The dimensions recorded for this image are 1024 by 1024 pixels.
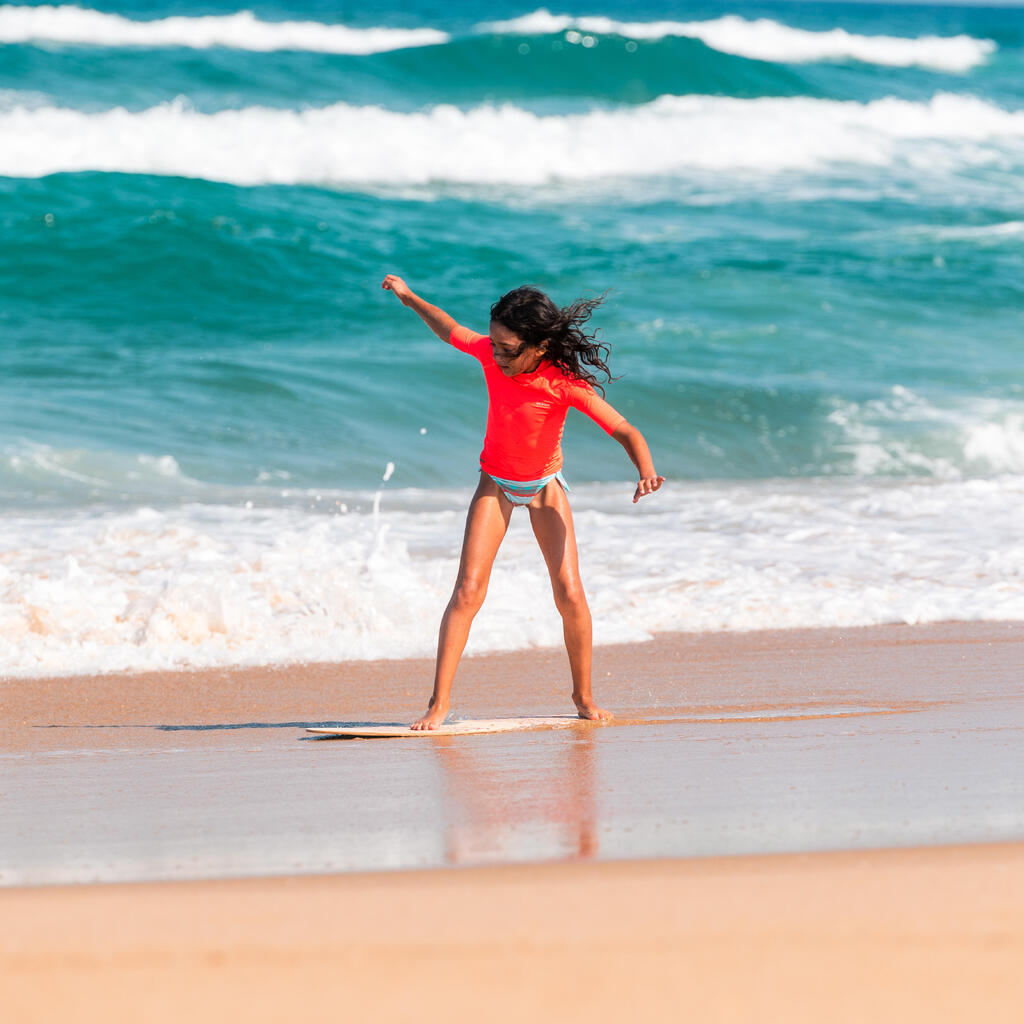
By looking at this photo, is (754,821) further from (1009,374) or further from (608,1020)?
(1009,374)

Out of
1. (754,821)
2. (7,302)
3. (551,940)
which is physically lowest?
(7,302)

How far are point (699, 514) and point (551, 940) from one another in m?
7.37

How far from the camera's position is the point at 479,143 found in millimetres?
26078

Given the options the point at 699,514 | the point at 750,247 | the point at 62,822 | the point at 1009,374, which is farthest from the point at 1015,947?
the point at 750,247

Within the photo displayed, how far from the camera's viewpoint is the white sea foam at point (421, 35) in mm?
32781

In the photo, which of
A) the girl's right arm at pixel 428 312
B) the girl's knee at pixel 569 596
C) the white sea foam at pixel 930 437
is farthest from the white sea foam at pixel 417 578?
the white sea foam at pixel 930 437

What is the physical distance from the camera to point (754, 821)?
312 cm

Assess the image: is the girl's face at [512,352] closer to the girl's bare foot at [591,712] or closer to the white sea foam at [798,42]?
the girl's bare foot at [591,712]

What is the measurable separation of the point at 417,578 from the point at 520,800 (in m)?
3.75

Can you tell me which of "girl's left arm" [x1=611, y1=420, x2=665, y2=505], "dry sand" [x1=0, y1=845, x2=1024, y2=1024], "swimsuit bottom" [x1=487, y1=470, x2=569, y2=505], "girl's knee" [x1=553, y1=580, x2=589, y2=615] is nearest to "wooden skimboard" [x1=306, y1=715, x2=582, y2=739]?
"girl's knee" [x1=553, y1=580, x2=589, y2=615]

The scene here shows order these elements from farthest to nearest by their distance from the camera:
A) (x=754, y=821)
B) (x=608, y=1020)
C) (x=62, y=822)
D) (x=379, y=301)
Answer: (x=379, y=301), (x=62, y=822), (x=754, y=821), (x=608, y=1020)

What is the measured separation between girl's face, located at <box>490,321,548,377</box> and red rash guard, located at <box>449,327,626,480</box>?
0.03m

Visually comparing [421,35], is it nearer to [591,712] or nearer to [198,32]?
[198,32]

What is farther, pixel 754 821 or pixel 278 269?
pixel 278 269
